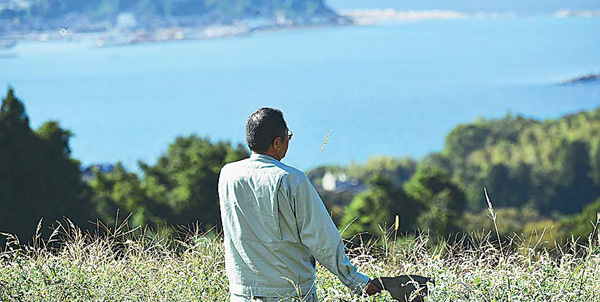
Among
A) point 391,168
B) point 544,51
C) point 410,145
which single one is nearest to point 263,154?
point 391,168

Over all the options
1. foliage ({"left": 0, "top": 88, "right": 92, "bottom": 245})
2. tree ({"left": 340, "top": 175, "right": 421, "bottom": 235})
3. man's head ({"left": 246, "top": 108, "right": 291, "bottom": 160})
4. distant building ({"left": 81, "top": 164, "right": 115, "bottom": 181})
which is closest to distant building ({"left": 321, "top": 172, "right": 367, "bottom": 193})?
distant building ({"left": 81, "top": 164, "right": 115, "bottom": 181})

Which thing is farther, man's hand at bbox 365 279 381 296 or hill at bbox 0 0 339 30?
hill at bbox 0 0 339 30

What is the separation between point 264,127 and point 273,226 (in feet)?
0.86

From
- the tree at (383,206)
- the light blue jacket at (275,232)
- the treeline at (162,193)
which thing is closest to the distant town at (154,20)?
the treeline at (162,193)

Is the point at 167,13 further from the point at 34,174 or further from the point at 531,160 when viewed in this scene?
the point at 34,174

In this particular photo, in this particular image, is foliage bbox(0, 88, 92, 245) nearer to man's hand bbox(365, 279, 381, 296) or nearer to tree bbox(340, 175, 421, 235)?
tree bbox(340, 175, 421, 235)

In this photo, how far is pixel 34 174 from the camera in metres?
13.0

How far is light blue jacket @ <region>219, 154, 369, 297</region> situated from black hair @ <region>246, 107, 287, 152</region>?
3 centimetres

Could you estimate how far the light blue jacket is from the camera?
6.53 ft

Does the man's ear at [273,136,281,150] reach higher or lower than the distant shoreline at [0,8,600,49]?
higher

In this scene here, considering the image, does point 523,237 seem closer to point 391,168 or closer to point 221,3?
point 391,168

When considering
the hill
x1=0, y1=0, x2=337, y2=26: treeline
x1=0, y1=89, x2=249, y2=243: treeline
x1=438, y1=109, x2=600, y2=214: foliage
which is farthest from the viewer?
x1=0, y1=0, x2=337, y2=26: treeline

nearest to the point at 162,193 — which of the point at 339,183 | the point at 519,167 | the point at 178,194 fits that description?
the point at 178,194

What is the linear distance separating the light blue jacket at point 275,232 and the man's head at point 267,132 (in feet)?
0.08
